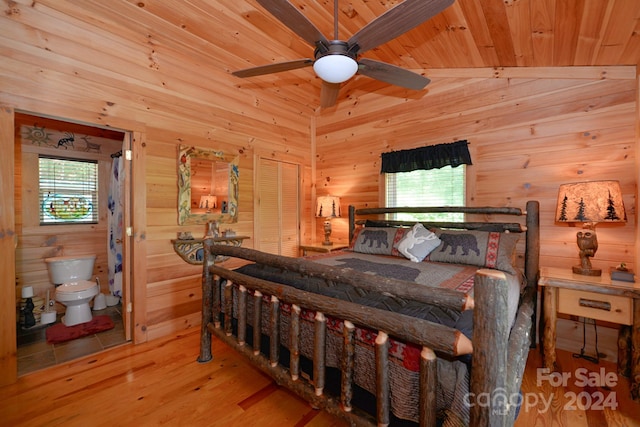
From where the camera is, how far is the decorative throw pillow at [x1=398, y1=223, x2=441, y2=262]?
103 inches

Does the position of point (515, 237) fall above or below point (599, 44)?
below

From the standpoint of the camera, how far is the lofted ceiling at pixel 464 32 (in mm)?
1831

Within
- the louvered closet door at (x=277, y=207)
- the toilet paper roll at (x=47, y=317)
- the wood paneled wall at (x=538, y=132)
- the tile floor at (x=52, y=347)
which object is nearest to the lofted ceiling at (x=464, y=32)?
the wood paneled wall at (x=538, y=132)

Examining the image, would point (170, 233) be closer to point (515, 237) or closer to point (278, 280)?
point (278, 280)

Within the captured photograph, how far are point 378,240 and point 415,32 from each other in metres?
2.02

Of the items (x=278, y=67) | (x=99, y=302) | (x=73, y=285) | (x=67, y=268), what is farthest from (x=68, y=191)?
(x=278, y=67)

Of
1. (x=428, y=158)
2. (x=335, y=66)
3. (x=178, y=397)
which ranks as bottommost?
(x=178, y=397)

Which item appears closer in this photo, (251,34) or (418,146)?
(251,34)

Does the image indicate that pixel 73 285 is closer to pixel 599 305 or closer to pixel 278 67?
pixel 278 67

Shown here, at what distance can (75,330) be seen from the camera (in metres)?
2.83

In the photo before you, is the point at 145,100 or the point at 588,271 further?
the point at 145,100

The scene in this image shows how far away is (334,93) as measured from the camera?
101 inches

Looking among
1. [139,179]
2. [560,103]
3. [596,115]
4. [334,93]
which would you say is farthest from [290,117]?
[596,115]

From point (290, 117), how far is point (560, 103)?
310 centimetres
